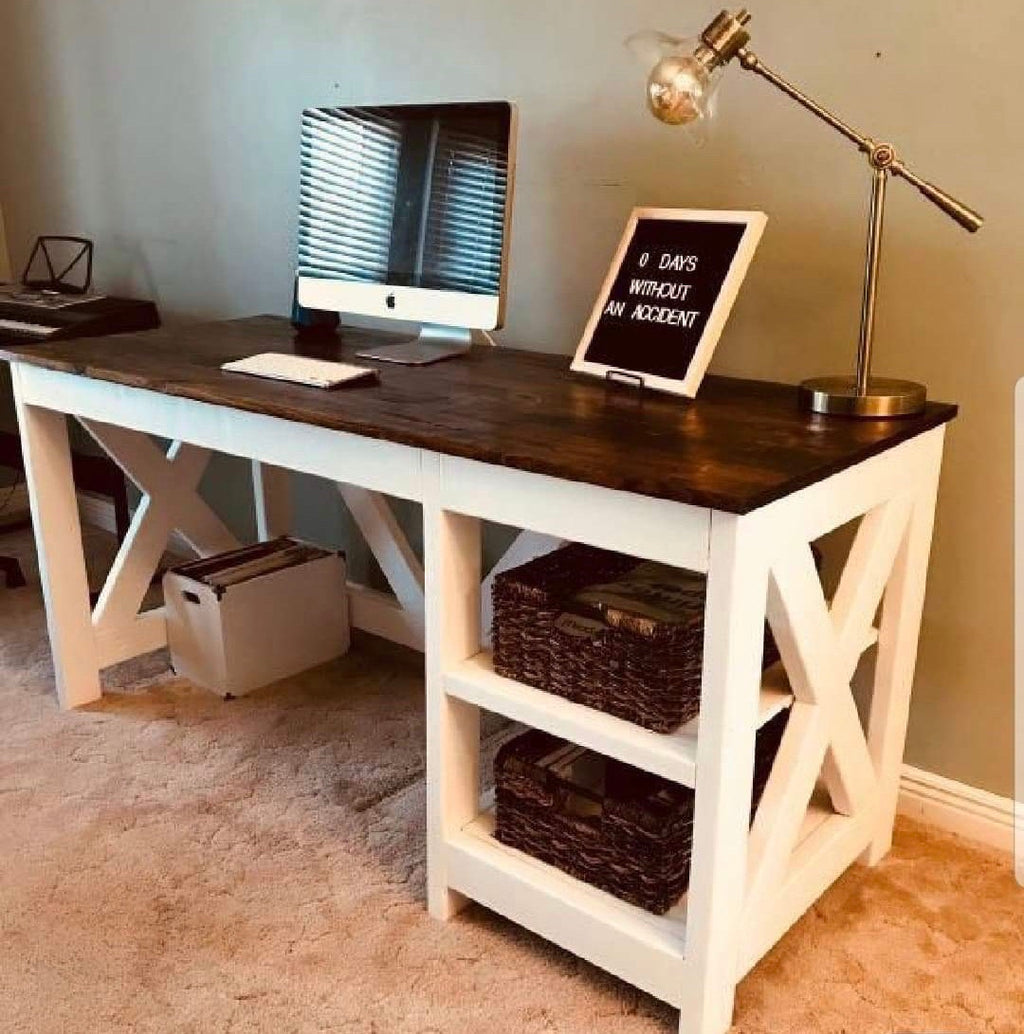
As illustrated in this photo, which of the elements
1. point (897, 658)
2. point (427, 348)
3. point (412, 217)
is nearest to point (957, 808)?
point (897, 658)

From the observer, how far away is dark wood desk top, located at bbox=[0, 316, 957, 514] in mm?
1256

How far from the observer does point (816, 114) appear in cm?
146

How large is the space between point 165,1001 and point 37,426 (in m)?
1.11

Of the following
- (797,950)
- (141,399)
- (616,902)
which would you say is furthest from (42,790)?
(797,950)

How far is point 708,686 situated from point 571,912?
42 centimetres

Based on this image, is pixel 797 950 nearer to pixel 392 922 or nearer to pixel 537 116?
pixel 392 922

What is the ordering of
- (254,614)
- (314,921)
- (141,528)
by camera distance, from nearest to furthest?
1. (314,921)
2. (254,614)
3. (141,528)

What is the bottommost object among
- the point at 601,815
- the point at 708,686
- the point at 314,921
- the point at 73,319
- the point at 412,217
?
the point at 314,921

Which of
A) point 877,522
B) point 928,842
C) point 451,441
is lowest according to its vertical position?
point 928,842

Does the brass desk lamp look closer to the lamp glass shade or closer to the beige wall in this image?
the lamp glass shade

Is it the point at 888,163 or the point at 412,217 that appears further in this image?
the point at 412,217

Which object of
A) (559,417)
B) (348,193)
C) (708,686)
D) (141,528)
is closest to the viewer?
(708,686)

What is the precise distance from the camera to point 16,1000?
1474mm

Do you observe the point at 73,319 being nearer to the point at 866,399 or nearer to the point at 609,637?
the point at 609,637
